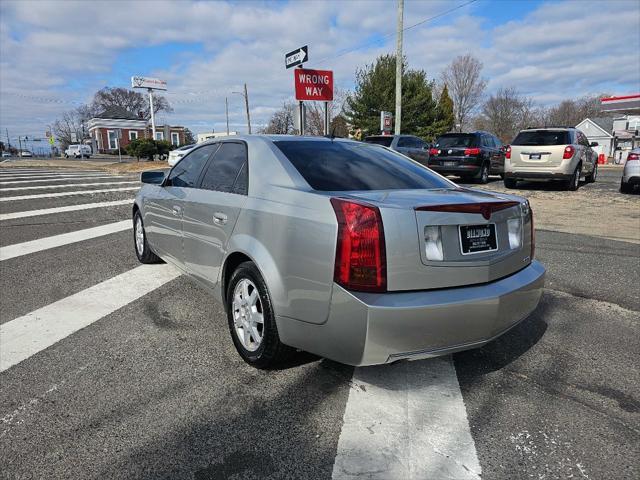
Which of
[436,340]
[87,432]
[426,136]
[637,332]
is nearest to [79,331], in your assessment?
[87,432]

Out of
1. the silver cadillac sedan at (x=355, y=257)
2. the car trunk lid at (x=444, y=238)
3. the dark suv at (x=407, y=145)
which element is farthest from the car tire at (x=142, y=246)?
the dark suv at (x=407, y=145)

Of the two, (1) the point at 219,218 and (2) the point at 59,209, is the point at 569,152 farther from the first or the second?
(2) the point at 59,209

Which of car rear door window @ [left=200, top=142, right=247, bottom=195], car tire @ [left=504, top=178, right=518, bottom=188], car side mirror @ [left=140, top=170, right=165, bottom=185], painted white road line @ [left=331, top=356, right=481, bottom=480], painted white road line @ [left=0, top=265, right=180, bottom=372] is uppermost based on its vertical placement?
car rear door window @ [left=200, top=142, right=247, bottom=195]

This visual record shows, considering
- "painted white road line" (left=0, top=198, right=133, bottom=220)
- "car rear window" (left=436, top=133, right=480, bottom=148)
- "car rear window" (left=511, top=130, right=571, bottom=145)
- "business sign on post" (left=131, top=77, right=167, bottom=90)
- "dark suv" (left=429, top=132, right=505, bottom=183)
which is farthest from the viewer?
"business sign on post" (left=131, top=77, right=167, bottom=90)

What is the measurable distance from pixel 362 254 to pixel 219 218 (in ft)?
4.67

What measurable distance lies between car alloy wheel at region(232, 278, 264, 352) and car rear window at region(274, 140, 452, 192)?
32.1 inches

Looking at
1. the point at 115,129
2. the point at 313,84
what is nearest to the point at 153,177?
the point at 313,84

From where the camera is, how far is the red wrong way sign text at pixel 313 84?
39.3 ft

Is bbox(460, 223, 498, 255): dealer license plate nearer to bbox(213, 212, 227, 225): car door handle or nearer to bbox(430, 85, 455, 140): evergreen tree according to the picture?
bbox(213, 212, 227, 225): car door handle

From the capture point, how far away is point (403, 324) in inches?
91.4

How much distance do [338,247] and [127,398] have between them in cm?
156

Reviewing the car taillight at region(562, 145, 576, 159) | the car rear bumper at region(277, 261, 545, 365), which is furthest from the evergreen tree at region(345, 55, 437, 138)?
the car rear bumper at region(277, 261, 545, 365)

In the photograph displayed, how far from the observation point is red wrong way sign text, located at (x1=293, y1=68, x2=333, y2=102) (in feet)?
39.3

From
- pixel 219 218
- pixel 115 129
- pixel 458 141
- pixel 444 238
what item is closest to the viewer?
pixel 444 238
